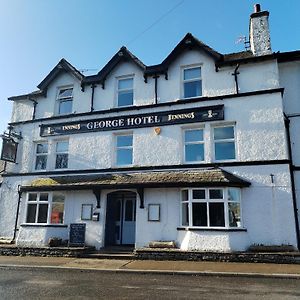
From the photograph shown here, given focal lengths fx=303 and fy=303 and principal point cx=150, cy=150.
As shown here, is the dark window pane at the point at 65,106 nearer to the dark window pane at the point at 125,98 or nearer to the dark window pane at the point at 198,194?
the dark window pane at the point at 125,98

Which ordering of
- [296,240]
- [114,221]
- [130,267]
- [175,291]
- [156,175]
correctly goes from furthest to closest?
[114,221]
[156,175]
[296,240]
[130,267]
[175,291]

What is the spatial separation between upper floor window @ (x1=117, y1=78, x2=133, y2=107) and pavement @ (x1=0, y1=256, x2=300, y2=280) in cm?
785

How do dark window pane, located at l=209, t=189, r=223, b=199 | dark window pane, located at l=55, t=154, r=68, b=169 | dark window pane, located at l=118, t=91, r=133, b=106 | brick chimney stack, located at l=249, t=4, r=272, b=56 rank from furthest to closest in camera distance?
dark window pane, located at l=55, t=154, r=68, b=169 → dark window pane, located at l=118, t=91, r=133, b=106 → brick chimney stack, located at l=249, t=4, r=272, b=56 → dark window pane, located at l=209, t=189, r=223, b=199

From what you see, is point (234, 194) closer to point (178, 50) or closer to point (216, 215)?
point (216, 215)

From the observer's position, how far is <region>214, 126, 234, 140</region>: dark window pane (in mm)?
13633

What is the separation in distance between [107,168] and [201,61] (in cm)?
694

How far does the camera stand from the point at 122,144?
1531 centimetres

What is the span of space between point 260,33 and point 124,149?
8.56 m

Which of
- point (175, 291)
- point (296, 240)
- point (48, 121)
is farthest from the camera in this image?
point (48, 121)

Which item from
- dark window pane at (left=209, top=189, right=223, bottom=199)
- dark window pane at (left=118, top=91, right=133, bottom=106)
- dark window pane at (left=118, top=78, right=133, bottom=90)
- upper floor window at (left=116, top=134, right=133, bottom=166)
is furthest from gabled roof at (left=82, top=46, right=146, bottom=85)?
dark window pane at (left=209, top=189, right=223, bottom=199)

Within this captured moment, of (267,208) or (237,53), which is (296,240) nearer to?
(267,208)

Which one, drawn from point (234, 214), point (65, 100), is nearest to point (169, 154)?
point (234, 214)

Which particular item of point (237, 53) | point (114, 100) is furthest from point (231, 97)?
point (114, 100)

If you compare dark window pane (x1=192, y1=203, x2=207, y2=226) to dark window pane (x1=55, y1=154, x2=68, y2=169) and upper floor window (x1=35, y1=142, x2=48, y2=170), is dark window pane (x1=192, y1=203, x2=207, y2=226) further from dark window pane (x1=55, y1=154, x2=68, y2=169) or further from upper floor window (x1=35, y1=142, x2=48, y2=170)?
upper floor window (x1=35, y1=142, x2=48, y2=170)
